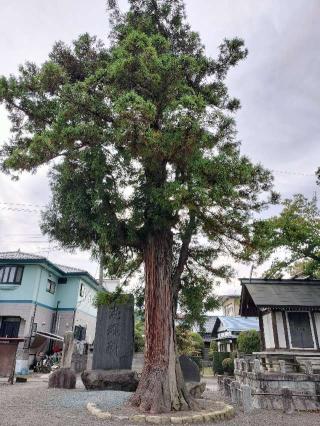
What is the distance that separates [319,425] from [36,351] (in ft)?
62.4

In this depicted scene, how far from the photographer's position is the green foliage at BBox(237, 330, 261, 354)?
69.0 feet

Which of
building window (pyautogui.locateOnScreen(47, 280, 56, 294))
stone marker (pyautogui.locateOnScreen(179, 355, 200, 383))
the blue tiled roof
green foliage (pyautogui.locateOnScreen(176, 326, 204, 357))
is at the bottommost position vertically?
stone marker (pyautogui.locateOnScreen(179, 355, 200, 383))

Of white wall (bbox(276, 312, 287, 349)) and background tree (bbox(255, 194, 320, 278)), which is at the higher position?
background tree (bbox(255, 194, 320, 278))

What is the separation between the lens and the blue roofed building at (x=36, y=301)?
69.5 feet

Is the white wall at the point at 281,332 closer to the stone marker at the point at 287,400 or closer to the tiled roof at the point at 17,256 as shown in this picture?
the stone marker at the point at 287,400

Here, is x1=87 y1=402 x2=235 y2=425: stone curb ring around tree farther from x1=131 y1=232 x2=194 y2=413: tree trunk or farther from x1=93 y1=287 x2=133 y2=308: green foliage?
x1=93 y1=287 x2=133 y2=308: green foliage

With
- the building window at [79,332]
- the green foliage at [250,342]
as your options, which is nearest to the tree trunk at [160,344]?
the green foliage at [250,342]

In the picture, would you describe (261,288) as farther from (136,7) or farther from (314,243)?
(136,7)

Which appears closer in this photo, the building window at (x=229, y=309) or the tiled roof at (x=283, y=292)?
the tiled roof at (x=283, y=292)

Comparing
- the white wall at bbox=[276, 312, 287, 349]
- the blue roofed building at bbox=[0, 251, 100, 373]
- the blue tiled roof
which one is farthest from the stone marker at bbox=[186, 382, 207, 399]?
the blue tiled roof

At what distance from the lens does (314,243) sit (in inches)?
710

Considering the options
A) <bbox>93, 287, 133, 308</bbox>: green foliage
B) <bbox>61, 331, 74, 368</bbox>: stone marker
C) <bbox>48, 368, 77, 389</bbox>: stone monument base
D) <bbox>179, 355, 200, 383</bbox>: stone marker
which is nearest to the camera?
<bbox>93, 287, 133, 308</bbox>: green foliage

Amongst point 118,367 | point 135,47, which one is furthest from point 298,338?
point 135,47

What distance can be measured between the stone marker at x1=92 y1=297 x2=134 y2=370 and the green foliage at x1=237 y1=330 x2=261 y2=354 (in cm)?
1150
